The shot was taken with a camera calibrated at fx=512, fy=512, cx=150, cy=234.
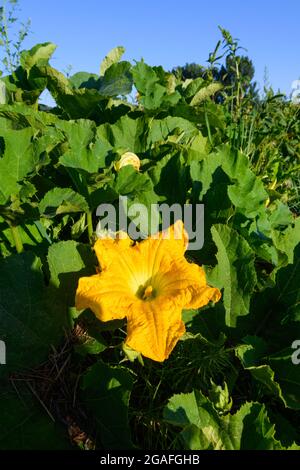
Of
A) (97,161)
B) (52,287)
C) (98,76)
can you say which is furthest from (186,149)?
(98,76)

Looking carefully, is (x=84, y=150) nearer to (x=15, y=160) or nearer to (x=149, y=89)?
(x=15, y=160)

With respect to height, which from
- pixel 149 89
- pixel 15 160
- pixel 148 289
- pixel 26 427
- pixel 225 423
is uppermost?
pixel 149 89

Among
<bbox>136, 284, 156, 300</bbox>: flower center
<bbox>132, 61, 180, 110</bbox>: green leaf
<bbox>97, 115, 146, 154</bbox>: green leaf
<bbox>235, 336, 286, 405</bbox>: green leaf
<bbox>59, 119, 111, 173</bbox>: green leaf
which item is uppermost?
<bbox>132, 61, 180, 110</bbox>: green leaf

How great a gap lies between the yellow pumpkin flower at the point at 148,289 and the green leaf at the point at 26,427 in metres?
0.33

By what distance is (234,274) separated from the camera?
1.42 metres

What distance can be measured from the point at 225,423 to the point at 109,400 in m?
0.33

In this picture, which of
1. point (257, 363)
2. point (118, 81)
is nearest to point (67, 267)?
point (257, 363)

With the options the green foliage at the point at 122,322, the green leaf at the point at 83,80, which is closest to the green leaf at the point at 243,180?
the green foliage at the point at 122,322

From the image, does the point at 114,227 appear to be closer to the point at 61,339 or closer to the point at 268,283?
the point at 61,339

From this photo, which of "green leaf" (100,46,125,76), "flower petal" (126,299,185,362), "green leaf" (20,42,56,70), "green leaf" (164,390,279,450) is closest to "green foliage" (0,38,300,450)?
"green leaf" (164,390,279,450)

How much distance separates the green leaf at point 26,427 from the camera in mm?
1249

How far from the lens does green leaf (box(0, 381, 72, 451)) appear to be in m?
1.25

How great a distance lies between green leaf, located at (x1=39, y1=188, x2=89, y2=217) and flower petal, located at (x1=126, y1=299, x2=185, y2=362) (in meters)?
0.46

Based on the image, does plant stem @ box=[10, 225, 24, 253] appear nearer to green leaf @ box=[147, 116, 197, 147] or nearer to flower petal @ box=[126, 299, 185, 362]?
flower petal @ box=[126, 299, 185, 362]
